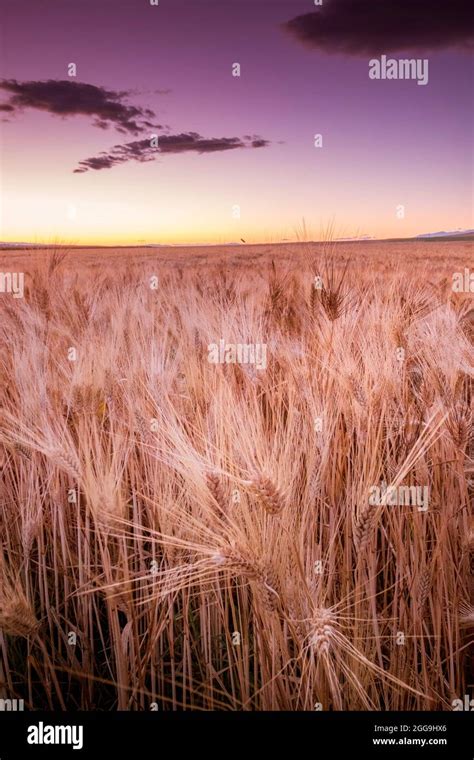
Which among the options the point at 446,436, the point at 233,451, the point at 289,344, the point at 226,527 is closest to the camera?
the point at 226,527

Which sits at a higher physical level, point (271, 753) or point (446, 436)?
point (446, 436)

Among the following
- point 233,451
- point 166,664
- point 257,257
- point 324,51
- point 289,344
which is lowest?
point 166,664

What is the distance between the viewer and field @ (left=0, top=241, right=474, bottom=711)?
4.30 ft

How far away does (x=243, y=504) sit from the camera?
1.22 m

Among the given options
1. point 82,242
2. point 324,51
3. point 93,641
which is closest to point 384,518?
point 93,641

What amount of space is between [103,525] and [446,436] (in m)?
0.98

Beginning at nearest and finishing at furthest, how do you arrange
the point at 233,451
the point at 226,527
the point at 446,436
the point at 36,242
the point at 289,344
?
the point at 226,527 → the point at 233,451 → the point at 446,436 → the point at 289,344 → the point at 36,242

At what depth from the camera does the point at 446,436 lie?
152cm

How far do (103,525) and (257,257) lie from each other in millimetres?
1016

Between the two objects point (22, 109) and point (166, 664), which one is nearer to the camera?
point (166, 664)

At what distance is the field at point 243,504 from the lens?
131 cm

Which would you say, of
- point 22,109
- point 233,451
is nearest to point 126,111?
point 22,109

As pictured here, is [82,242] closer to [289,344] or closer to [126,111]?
[126,111]

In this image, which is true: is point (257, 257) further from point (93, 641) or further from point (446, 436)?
point (93, 641)
